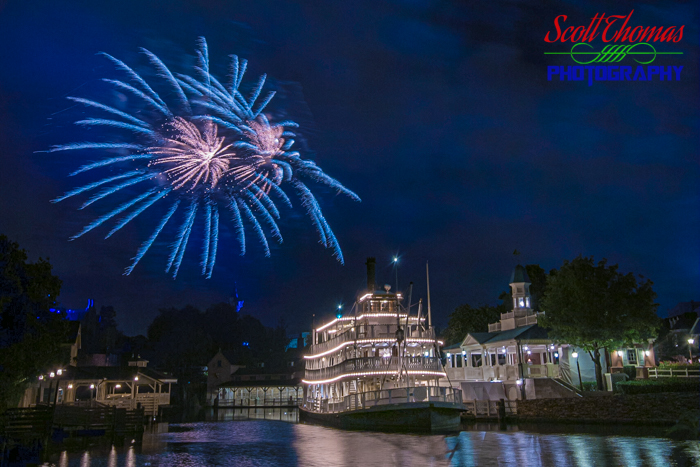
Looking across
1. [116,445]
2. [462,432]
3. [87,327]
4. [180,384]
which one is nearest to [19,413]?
[116,445]

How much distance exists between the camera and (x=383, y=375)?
Result: 3825cm

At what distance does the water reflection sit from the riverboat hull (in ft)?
3.78

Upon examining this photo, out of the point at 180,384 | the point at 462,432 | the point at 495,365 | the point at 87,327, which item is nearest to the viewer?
the point at 462,432

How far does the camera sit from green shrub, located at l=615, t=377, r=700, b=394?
33.2 m

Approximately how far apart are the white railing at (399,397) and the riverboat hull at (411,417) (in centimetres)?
44

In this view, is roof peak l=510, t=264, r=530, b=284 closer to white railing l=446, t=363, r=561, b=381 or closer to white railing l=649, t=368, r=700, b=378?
white railing l=446, t=363, r=561, b=381

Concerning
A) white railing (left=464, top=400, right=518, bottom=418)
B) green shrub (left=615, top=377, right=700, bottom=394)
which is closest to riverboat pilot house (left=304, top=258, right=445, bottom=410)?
white railing (left=464, top=400, right=518, bottom=418)

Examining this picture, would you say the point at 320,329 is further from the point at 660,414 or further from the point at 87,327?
the point at 87,327

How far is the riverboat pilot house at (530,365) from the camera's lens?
41.0 meters

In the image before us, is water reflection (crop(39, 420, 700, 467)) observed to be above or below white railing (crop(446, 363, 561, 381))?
below

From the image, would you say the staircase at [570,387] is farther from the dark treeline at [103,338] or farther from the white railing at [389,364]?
the dark treeline at [103,338]

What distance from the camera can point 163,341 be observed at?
110 metres

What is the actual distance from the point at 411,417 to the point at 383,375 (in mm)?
5564

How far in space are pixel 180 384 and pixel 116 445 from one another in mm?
67817
